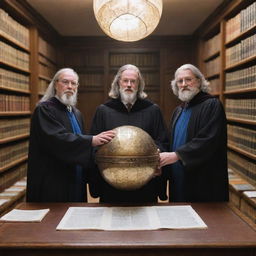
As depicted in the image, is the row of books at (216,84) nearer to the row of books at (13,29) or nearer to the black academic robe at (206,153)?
the row of books at (13,29)

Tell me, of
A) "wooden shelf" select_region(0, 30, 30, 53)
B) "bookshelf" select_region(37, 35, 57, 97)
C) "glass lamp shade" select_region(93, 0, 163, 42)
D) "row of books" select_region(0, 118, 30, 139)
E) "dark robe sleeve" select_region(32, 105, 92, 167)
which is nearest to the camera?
"dark robe sleeve" select_region(32, 105, 92, 167)

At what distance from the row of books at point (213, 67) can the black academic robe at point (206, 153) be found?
3.57 meters

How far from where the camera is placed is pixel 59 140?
2.79 metres

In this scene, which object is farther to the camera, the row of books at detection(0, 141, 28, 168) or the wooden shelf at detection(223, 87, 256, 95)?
the row of books at detection(0, 141, 28, 168)

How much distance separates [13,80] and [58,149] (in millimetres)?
3125

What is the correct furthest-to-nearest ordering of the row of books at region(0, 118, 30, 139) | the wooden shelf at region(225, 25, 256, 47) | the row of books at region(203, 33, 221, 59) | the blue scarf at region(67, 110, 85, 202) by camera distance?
the row of books at region(203, 33, 221, 59), the row of books at region(0, 118, 30, 139), the wooden shelf at region(225, 25, 256, 47), the blue scarf at region(67, 110, 85, 202)

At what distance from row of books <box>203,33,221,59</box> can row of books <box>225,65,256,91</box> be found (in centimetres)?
75

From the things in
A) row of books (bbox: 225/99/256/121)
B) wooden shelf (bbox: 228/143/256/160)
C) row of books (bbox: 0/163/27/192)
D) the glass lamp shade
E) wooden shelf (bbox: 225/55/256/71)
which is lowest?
row of books (bbox: 0/163/27/192)

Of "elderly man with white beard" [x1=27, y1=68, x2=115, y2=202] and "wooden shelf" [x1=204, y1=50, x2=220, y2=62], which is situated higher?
"wooden shelf" [x1=204, y1=50, x2=220, y2=62]

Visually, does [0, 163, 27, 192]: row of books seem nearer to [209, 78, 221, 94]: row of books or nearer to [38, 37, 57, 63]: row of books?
[38, 37, 57, 63]: row of books

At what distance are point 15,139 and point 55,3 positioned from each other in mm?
2231

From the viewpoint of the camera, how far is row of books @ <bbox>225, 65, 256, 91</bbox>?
4.90 m

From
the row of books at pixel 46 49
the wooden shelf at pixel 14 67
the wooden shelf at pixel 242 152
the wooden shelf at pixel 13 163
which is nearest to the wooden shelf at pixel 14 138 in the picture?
the wooden shelf at pixel 13 163

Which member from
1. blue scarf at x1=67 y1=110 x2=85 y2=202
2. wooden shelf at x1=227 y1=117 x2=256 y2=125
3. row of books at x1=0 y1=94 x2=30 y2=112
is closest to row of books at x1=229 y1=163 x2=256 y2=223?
wooden shelf at x1=227 y1=117 x2=256 y2=125
